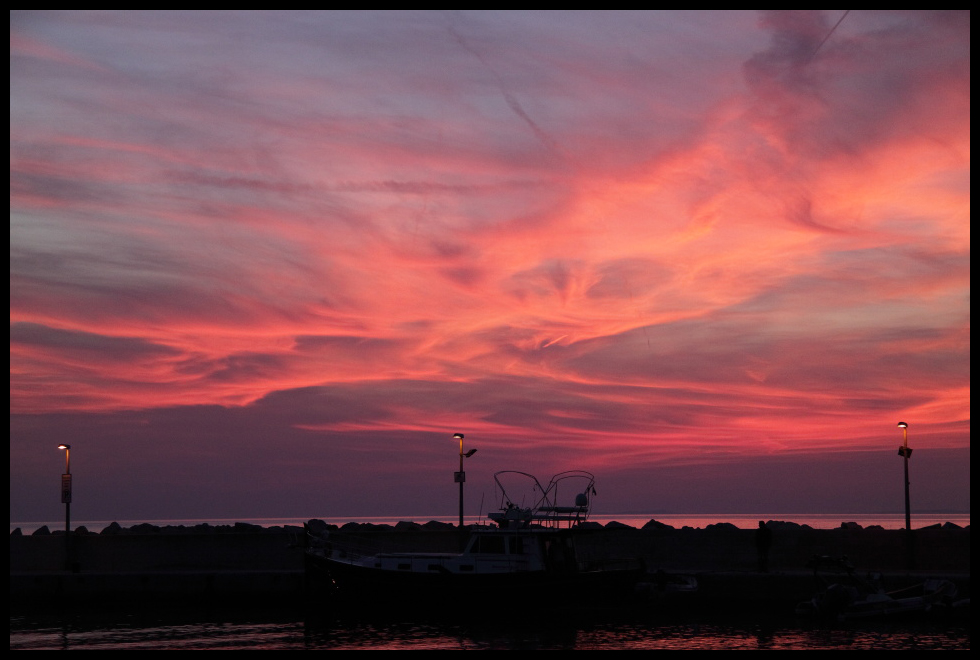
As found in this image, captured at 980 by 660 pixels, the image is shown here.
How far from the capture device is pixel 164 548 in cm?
4156

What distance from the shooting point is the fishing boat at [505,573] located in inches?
1357

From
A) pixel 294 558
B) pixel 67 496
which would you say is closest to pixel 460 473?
pixel 294 558

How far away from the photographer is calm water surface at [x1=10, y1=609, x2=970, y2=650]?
29.2 m

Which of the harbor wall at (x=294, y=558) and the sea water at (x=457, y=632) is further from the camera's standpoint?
the harbor wall at (x=294, y=558)

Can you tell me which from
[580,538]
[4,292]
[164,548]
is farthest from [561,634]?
[4,292]

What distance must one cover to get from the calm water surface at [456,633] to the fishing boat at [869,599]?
1.66 feet

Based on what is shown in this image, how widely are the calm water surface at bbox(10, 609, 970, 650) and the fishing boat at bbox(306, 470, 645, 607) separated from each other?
33.8 inches

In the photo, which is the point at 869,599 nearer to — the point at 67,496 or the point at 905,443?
the point at 905,443

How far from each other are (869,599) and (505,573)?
11.8 m

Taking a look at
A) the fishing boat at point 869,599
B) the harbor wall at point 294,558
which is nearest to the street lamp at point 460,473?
the harbor wall at point 294,558

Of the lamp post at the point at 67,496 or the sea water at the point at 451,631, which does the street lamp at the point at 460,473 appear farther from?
the lamp post at the point at 67,496

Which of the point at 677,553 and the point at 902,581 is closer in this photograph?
the point at 902,581
